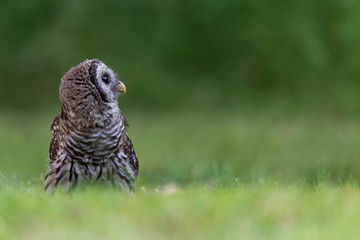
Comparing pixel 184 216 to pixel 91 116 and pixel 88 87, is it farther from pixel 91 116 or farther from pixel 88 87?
pixel 88 87

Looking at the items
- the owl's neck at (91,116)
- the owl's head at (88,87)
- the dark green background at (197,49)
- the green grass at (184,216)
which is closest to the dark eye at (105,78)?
the owl's head at (88,87)

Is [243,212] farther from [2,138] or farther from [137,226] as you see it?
[2,138]

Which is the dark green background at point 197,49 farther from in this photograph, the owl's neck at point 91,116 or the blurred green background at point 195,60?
the owl's neck at point 91,116

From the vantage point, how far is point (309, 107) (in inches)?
731

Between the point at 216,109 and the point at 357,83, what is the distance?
3.43m

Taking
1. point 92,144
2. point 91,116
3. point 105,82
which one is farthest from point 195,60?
point 92,144

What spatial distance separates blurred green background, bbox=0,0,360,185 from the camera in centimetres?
1775

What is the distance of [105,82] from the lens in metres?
6.96

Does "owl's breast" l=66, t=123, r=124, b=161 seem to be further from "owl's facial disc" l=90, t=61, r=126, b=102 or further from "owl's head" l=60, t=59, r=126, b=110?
"owl's facial disc" l=90, t=61, r=126, b=102

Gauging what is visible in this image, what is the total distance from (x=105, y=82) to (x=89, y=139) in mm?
662

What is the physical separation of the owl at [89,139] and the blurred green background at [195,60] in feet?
29.9

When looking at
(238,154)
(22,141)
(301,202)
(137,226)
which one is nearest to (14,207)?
(137,226)

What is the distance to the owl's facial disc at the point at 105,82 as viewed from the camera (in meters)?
6.83

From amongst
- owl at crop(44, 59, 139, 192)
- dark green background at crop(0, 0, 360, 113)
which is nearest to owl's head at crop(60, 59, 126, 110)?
owl at crop(44, 59, 139, 192)
